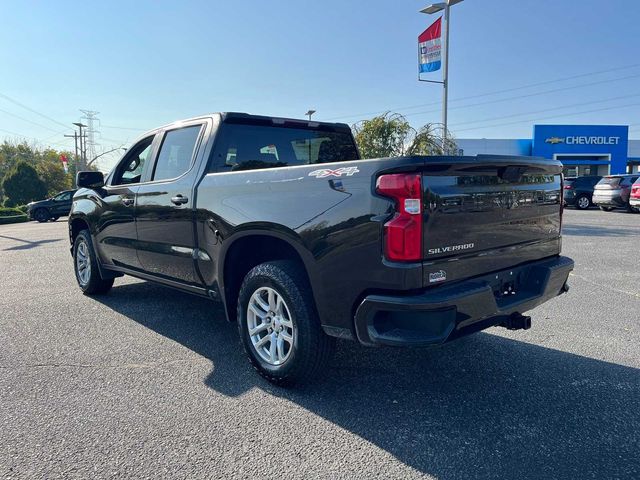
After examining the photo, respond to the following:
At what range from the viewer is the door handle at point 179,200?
3.99m

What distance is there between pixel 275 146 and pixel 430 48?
14.1 meters

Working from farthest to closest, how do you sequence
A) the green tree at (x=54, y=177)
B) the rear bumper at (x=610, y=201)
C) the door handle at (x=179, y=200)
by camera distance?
the green tree at (x=54, y=177), the rear bumper at (x=610, y=201), the door handle at (x=179, y=200)

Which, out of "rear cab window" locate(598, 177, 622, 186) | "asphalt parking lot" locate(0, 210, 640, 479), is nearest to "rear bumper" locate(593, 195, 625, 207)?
"rear cab window" locate(598, 177, 622, 186)

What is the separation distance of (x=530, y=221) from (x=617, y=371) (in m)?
1.35

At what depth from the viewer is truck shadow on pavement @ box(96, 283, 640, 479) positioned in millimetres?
2490

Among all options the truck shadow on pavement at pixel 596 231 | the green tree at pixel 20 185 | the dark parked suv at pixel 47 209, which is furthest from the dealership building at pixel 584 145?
the green tree at pixel 20 185

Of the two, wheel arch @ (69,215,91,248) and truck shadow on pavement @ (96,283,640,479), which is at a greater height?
wheel arch @ (69,215,91,248)

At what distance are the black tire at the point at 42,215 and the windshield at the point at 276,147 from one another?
25.5 m

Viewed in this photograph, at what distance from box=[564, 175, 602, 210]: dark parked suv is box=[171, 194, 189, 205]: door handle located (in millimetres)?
21882

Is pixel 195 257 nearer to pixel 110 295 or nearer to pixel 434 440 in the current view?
pixel 434 440

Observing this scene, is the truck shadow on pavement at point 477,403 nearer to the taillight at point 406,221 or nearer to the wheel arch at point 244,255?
the wheel arch at point 244,255

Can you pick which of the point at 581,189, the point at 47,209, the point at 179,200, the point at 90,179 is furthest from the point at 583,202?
Result: the point at 47,209

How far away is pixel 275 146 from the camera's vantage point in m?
4.46

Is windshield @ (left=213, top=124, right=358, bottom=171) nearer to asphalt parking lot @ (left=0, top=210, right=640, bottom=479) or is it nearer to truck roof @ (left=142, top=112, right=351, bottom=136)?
truck roof @ (left=142, top=112, right=351, bottom=136)
